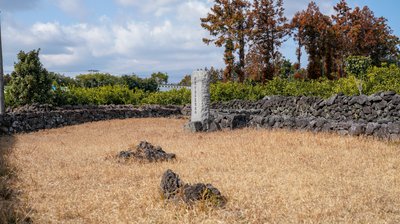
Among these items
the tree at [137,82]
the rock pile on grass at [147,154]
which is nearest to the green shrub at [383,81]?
the rock pile on grass at [147,154]

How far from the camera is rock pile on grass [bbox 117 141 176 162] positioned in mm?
9217

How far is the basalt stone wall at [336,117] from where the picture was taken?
11.3 meters

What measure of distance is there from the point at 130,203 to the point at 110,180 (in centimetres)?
165

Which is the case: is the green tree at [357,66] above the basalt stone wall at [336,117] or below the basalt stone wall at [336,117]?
above

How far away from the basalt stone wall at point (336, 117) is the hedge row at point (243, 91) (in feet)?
13.7

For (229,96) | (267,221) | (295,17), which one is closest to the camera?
(267,221)

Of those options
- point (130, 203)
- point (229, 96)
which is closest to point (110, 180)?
point (130, 203)

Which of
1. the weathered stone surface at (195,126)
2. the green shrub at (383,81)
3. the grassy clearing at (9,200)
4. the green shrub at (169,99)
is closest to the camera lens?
the grassy clearing at (9,200)

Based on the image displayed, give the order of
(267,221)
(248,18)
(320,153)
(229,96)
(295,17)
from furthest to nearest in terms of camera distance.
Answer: (295,17) → (248,18) → (229,96) → (320,153) → (267,221)

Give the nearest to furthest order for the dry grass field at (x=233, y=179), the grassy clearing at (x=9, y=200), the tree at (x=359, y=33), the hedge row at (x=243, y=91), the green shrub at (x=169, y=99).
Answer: the grassy clearing at (x=9, y=200), the dry grass field at (x=233, y=179), the hedge row at (x=243, y=91), the green shrub at (x=169, y=99), the tree at (x=359, y=33)

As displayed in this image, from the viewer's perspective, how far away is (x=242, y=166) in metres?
8.29

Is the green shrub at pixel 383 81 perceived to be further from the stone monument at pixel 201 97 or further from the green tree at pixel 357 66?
the stone monument at pixel 201 97

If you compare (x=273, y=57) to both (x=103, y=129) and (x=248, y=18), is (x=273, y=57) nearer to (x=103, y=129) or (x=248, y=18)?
(x=248, y=18)

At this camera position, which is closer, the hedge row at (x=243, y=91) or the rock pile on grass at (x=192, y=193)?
the rock pile on grass at (x=192, y=193)
